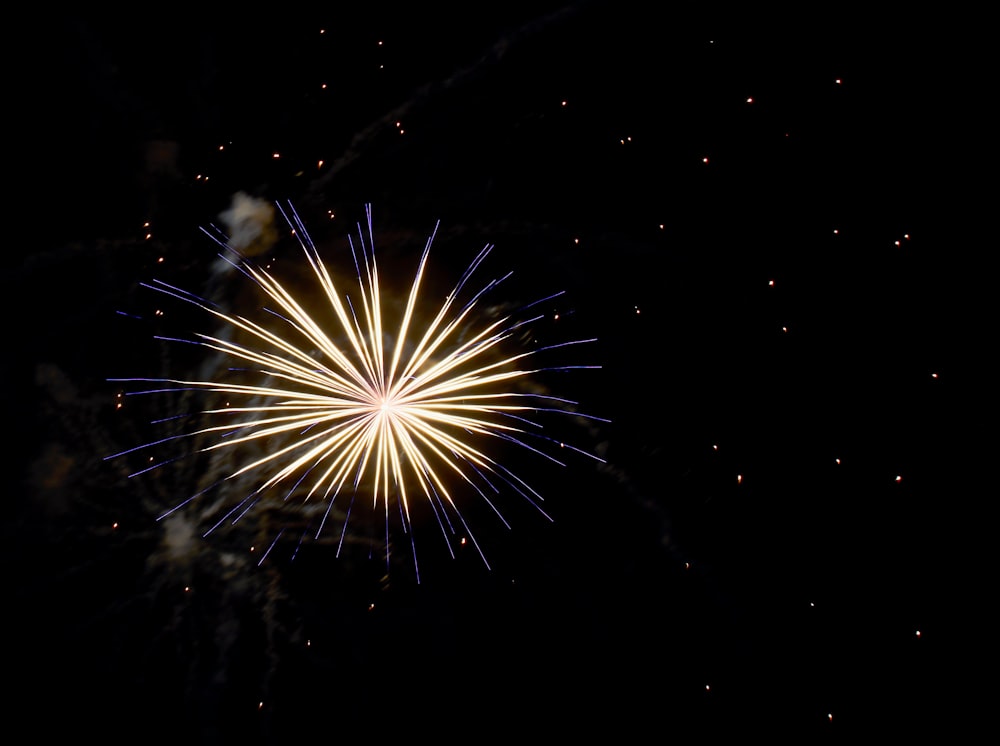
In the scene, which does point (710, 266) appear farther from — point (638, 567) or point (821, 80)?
point (638, 567)

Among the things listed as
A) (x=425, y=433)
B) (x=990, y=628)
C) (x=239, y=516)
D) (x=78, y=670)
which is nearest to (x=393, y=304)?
(x=425, y=433)

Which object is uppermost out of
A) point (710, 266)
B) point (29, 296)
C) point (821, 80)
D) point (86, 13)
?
point (86, 13)

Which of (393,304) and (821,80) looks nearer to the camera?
(821,80)

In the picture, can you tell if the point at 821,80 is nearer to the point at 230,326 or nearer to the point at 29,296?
the point at 230,326

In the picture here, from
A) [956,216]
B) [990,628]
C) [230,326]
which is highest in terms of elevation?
[230,326]

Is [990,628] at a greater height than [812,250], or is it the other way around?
[812,250]

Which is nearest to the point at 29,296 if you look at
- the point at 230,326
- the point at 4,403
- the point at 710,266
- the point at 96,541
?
the point at 4,403
